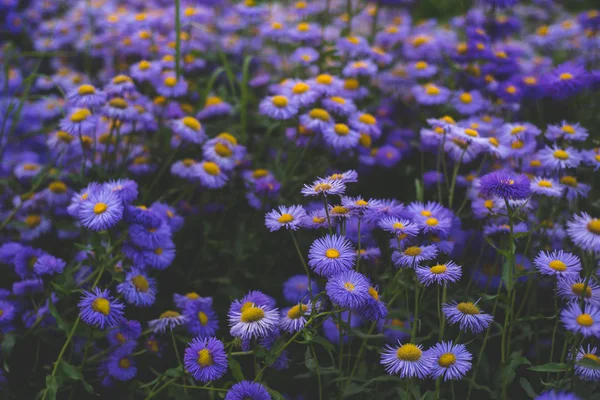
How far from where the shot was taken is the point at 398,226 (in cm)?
151

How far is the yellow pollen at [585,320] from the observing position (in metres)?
1.32

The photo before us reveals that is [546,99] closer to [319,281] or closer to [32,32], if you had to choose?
[319,281]

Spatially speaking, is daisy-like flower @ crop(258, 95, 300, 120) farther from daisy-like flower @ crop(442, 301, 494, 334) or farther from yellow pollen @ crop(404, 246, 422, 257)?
Answer: daisy-like flower @ crop(442, 301, 494, 334)

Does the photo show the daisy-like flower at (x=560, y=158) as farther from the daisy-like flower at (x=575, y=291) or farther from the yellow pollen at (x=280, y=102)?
the yellow pollen at (x=280, y=102)

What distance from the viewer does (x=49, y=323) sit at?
175 cm

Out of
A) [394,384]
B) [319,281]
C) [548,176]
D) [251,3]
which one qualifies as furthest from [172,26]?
[394,384]

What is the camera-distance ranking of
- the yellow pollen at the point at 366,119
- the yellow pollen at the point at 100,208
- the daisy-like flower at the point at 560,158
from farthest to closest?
the yellow pollen at the point at 366,119 → the daisy-like flower at the point at 560,158 → the yellow pollen at the point at 100,208

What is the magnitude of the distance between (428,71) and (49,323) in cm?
196

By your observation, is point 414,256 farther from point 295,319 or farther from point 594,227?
point 594,227

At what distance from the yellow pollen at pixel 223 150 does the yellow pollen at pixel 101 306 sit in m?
0.83

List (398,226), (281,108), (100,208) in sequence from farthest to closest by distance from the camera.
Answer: (281,108) → (100,208) → (398,226)

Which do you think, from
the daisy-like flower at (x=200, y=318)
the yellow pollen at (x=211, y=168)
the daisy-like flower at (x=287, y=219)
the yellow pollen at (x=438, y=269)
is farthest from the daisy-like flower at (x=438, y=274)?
the yellow pollen at (x=211, y=168)

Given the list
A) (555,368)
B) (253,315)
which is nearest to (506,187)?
(555,368)

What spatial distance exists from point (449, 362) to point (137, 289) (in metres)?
0.86
